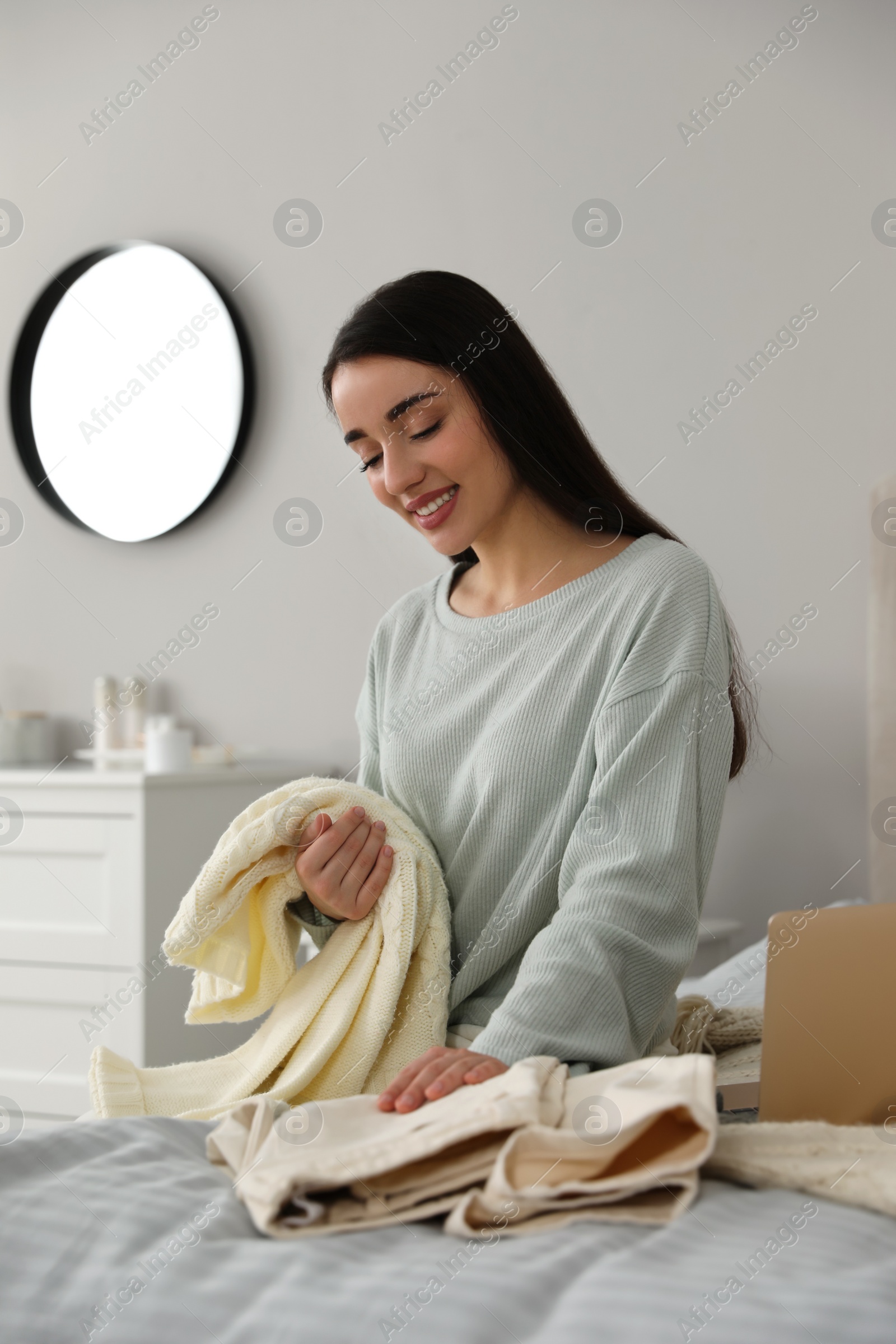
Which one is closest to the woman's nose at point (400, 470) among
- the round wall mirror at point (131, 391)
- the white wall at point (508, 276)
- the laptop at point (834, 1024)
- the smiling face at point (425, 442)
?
the smiling face at point (425, 442)

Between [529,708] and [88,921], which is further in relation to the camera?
[88,921]

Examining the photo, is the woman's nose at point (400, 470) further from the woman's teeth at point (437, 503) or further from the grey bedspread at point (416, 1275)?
the grey bedspread at point (416, 1275)

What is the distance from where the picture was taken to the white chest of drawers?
2057mm

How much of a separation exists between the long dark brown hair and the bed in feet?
1.94

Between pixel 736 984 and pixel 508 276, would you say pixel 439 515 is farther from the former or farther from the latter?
pixel 508 276

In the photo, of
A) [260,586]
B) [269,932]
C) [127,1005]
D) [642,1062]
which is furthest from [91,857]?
[642,1062]

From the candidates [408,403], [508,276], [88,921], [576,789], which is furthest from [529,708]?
[508,276]

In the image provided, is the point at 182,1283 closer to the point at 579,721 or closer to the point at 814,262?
the point at 579,721

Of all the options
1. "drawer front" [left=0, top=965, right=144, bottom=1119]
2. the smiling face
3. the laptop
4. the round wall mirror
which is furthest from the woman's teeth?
the round wall mirror

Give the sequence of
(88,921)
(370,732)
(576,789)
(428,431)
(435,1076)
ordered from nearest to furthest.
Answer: (435,1076) → (576,789) → (428,431) → (370,732) → (88,921)

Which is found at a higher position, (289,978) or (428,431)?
(428,431)

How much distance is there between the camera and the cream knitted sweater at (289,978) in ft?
3.29

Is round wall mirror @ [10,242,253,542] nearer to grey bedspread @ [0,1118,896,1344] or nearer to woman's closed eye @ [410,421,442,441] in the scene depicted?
woman's closed eye @ [410,421,442,441]

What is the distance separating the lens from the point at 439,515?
1.21 metres
